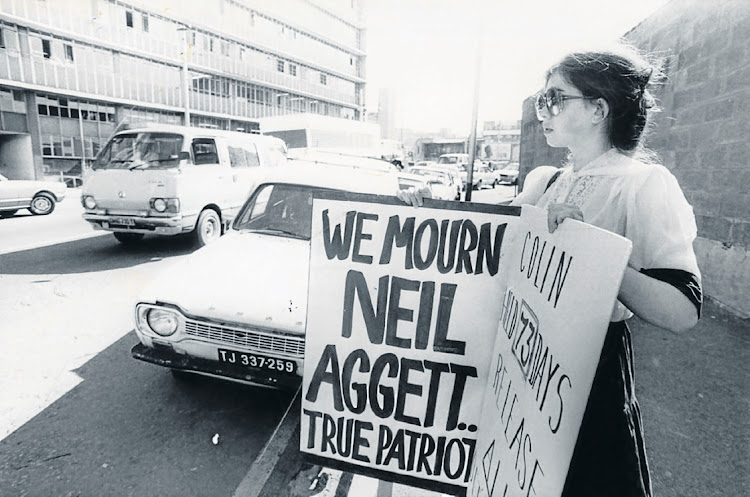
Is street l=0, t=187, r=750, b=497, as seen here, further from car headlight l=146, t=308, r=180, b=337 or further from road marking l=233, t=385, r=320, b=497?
car headlight l=146, t=308, r=180, b=337

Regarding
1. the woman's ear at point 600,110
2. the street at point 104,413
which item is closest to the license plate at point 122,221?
the street at point 104,413

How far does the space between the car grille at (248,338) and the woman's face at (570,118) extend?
69.9 inches

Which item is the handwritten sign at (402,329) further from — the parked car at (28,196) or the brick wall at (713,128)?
the parked car at (28,196)

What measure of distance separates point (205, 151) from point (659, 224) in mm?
7969

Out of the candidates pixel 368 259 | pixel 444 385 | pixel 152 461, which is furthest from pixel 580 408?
pixel 152 461

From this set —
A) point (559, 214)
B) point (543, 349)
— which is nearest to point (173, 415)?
point (543, 349)

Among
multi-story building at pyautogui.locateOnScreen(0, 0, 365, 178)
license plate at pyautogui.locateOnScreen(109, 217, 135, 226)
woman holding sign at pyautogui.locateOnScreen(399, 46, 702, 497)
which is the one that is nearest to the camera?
woman holding sign at pyautogui.locateOnScreen(399, 46, 702, 497)

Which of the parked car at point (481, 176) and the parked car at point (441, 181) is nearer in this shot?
the parked car at point (441, 181)

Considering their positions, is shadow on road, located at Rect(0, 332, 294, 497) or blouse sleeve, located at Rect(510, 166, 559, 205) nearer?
blouse sleeve, located at Rect(510, 166, 559, 205)

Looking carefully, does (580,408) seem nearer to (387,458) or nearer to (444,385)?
(444,385)

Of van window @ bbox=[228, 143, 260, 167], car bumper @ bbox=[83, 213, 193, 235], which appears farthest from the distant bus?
car bumper @ bbox=[83, 213, 193, 235]

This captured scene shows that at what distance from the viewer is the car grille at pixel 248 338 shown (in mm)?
2713

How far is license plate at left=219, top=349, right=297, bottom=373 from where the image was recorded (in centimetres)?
274

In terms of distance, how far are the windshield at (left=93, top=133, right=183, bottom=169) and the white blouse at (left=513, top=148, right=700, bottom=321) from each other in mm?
7300
